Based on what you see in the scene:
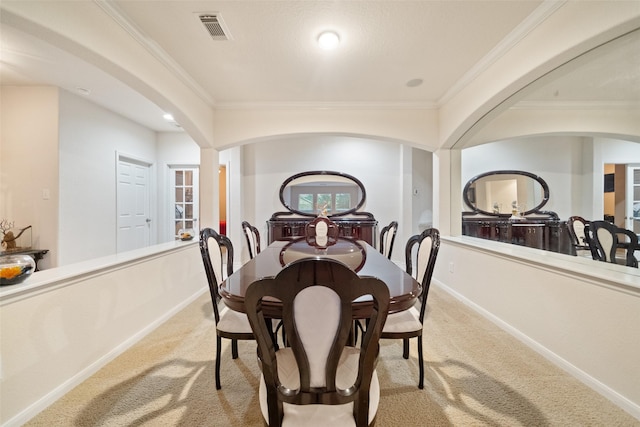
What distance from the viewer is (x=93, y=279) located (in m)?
1.85

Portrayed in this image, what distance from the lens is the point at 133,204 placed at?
14.8 feet

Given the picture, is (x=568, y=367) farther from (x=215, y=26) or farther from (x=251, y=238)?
(x=215, y=26)

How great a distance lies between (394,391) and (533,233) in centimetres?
431

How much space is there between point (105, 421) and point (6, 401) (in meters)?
0.49

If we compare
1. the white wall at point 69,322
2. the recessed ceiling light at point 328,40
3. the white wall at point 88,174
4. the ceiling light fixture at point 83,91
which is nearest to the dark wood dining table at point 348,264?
the white wall at point 69,322

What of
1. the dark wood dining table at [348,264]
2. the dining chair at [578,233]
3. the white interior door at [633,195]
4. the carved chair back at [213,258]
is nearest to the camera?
the dark wood dining table at [348,264]

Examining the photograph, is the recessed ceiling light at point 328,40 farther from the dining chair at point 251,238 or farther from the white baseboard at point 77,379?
the white baseboard at point 77,379

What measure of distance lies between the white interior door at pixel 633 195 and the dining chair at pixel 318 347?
3060 millimetres

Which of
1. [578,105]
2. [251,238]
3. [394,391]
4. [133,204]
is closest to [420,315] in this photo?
[394,391]

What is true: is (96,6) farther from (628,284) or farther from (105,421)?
(628,284)

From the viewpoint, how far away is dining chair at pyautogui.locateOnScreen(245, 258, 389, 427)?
0.82 metres

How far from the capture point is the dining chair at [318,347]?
0.82 metres

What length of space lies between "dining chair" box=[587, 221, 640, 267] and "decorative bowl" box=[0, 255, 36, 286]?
4.12 m

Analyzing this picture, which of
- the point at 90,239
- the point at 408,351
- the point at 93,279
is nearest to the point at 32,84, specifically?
the point at 90,239
